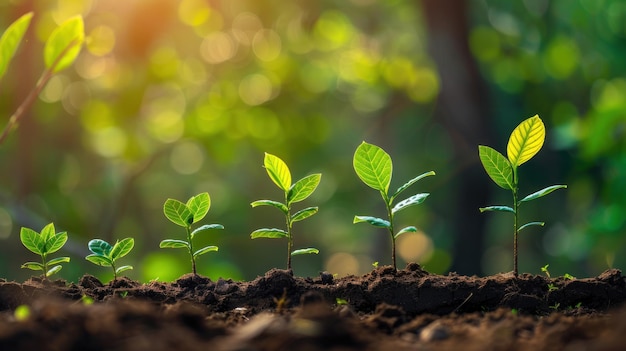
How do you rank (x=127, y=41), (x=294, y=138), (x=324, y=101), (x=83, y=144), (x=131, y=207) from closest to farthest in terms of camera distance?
(x=127, y=41)
(x=294, y=138)
(x=83, y=144)
(x=324, y=101)
(x=131, y=207)

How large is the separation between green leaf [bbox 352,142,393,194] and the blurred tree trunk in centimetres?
493

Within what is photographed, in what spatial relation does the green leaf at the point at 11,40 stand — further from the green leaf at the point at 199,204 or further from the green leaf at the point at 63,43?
the green leaf at the point at 199,204

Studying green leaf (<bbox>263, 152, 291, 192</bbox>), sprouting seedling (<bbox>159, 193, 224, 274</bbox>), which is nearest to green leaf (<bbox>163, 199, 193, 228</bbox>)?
sprouting seedling (<bbox>159, 193, 224, 274</bbox>)

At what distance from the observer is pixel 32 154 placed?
6824 millimetres

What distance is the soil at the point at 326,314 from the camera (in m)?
0.97

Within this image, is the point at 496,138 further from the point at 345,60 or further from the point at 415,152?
the point at 415,152

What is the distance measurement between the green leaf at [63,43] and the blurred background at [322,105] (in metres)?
2.26

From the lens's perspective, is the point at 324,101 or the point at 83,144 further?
the point at 324,101

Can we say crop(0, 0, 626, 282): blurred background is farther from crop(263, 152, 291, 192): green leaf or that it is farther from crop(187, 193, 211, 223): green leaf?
crop(263, 152, 291, 192): green leaf

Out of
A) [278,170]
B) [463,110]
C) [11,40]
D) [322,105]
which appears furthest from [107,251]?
[322,105]

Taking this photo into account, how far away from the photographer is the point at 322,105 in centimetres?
937

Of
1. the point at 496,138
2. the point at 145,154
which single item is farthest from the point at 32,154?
the point at 496,138

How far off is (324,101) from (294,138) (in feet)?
5.26

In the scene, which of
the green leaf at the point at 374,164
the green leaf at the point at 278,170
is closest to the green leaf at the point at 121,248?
the green leaf at the point at 278,170
